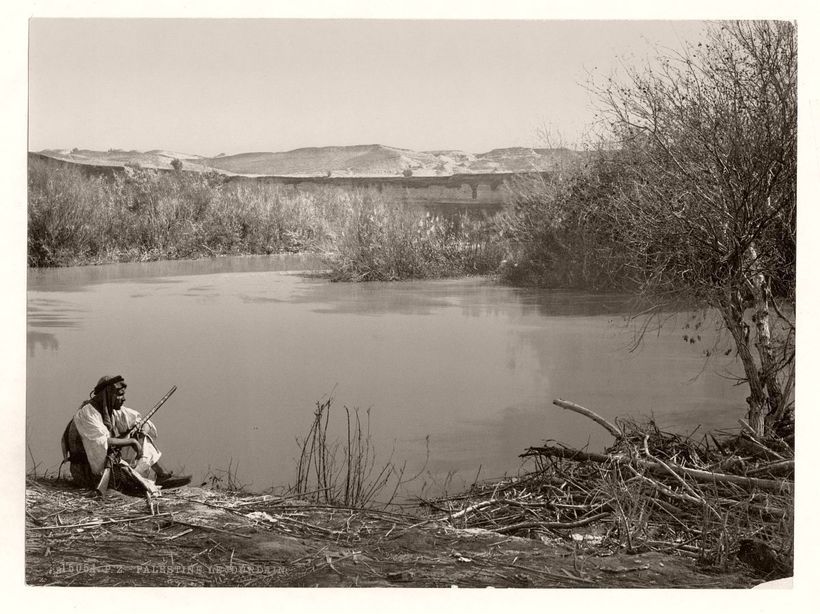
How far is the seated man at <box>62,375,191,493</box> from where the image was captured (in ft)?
19.0

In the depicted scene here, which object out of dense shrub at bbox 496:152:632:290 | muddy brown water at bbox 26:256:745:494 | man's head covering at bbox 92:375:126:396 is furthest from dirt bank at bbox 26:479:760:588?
dense shrub at bbox 496:152:632:290

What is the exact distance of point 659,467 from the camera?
229 inches

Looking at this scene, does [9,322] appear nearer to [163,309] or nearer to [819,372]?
[163,309]

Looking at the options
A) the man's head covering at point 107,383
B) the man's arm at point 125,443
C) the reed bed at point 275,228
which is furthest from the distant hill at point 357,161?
the man's arm at point 125,443

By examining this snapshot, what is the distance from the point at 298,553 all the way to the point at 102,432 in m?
1.34

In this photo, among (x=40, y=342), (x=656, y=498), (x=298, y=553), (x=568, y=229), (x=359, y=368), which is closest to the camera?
(x=298, y=553)

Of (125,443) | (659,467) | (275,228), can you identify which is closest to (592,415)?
(659,467)

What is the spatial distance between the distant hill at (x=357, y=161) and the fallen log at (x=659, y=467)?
182 centimetres

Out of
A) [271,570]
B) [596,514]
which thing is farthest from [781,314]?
[271,570]

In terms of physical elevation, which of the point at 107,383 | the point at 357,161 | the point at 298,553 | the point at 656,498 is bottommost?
the point at 298,553

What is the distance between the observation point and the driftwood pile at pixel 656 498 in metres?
5.59

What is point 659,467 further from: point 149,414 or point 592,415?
point 149,414

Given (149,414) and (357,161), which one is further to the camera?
(357,161)

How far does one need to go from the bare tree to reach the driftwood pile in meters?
0.36
